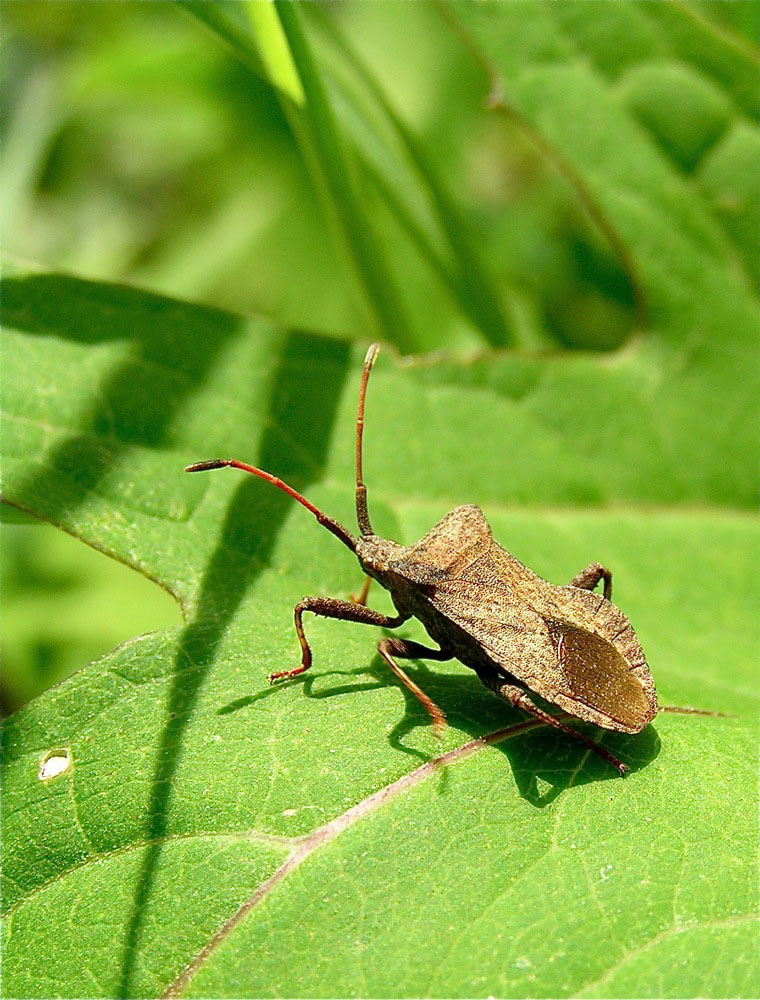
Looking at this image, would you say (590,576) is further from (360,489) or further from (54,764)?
(54,764)

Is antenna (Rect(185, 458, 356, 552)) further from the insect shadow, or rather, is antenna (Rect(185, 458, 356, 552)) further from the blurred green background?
the blurred green background

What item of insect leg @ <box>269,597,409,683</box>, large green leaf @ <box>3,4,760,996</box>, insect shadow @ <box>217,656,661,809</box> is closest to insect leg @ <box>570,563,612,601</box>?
large green leaf @ <box>3,4,760,996</box>

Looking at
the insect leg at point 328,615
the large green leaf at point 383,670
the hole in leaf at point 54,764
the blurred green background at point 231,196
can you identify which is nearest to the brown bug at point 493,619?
the insect leg at point 328,615

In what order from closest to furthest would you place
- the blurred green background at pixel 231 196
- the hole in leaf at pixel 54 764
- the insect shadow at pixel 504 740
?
1. the hole in leaf at pixel 54 764
2. the insect shadow at pixel 504 740
3. the blurred green background at pixel 231 196

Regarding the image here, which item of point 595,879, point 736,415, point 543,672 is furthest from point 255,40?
point 595,879

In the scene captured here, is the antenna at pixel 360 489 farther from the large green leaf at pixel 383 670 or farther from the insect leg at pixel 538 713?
the insect leg at pixel 538 713

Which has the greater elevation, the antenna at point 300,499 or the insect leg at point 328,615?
the antenna at point 300,499

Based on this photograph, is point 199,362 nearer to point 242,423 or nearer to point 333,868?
point 242,423

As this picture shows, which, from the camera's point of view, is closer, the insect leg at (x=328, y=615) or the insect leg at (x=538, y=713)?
the insect leg at (x=538, y=713)
